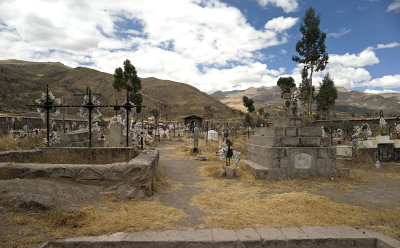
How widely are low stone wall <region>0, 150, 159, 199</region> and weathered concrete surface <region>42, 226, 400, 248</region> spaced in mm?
2205

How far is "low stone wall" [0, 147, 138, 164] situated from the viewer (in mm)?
7573

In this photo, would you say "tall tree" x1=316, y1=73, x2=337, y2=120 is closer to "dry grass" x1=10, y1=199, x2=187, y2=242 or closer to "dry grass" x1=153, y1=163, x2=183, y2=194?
"dry grass" x1=153, y1=163, x2=183, y2=194

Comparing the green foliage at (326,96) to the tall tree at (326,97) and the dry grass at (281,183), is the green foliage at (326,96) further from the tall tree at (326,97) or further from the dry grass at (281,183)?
the dry grass at (281,183)

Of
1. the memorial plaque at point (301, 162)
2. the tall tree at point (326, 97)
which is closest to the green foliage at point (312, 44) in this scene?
the tall tree at point (326, 97)

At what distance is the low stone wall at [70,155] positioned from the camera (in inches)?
298

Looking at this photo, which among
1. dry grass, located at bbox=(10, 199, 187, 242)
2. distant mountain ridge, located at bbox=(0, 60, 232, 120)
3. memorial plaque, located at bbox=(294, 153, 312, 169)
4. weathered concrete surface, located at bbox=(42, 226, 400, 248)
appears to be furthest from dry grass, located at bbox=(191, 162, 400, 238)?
distant mountain ridge, located at bbox=(0, 60, 232, 120)

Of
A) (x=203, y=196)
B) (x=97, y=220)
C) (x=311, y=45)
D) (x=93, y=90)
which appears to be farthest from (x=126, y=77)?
(x=93, y=90)

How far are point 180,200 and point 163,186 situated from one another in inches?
60.2

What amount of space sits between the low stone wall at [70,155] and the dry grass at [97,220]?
11.7 ft

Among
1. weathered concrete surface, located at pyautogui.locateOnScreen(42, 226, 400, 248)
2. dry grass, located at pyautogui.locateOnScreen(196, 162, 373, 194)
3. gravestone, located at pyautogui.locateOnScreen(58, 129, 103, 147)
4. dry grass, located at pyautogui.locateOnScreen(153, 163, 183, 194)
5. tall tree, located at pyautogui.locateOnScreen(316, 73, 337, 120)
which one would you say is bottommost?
dry grass, located at pyautogui.locateOnScreen(196, 162, 373, 194)

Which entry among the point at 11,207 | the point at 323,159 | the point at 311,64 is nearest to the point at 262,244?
the point at 11,207

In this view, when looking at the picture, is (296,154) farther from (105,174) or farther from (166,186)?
(105,174)

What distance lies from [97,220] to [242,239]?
2.64m

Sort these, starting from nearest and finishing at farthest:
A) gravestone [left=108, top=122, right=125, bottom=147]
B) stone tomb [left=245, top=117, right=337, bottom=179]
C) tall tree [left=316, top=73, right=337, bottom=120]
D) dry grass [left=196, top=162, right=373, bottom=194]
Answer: dry grass [left=196, top=162, right=373, bottom=194], stone tomb [left=245, top=117, right=337, bottom=179], gravestone [left=108, top=122, right=125, bottom=147], tall tree [left=316, top=73, right=337, bottom=120]
